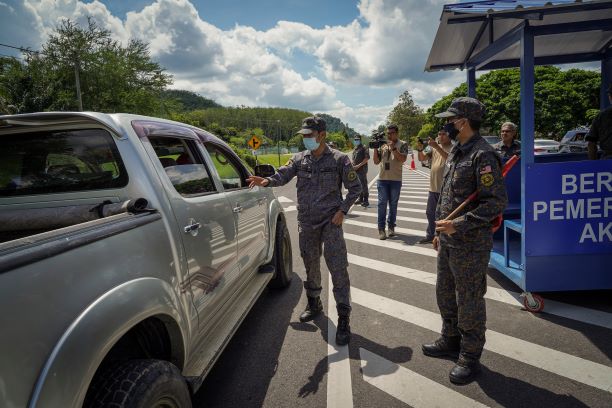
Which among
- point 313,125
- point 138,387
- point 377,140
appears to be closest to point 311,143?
point 313,125

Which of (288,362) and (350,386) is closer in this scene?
(350,386)

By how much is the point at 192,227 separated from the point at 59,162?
Answer: 42.7 inches

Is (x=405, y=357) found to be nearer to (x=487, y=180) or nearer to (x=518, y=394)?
(x=518, y=394)

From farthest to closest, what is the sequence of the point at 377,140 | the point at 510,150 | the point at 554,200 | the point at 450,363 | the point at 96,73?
the point at 96,73, the point at 377,140, the point at 510,150, the point at 554,200, the point at 450,363

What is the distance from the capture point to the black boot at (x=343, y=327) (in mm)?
3213

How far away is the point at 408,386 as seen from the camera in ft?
8.55

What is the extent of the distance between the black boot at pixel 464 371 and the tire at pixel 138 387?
1.83 m

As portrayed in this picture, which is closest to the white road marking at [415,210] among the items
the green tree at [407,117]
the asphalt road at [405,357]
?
the asphalt road at [405,357]

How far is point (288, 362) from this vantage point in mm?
2932

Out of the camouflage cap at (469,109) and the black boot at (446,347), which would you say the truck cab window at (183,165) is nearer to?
the camouflage cap at (469,109)

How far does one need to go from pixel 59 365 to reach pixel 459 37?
5234mm

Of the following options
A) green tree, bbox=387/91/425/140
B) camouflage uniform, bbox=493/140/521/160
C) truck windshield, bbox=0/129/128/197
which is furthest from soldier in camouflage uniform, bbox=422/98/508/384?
green tree, bbox=387/91/425/140

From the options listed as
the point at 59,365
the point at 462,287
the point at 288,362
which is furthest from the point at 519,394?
the point at 59,365

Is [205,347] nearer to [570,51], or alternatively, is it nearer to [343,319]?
[343,319]
